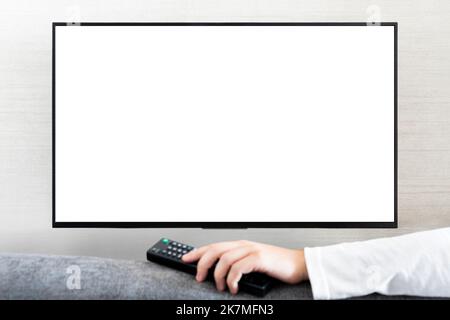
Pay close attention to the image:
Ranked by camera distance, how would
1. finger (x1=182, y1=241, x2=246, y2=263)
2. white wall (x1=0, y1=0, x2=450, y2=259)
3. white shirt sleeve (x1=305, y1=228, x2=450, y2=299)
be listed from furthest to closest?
white wall (x1=0, y1=0, x2=450, y2=259)
finger (x1=182, y1=241, x2=246, y2=263)
white shirt sleeve (x1=305, y1=228, x2=450, y2=299)

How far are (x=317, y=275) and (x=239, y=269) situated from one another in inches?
4.9

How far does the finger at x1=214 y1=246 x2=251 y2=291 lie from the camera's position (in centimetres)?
64

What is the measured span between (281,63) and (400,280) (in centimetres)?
60

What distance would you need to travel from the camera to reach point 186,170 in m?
1.02

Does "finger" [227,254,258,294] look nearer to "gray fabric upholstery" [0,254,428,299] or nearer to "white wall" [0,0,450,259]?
"gray fabric upholstery" [0,254,428,299]

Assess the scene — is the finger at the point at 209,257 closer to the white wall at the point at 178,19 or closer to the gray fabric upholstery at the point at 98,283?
the gray fabric upholstery at the point at 98,283

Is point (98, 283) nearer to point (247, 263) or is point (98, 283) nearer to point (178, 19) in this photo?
point (247, 263)

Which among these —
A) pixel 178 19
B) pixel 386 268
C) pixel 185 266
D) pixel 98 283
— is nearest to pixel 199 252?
pixel 185 266

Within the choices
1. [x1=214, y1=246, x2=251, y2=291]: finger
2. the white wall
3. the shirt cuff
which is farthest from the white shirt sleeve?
the white wall

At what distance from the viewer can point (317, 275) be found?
615mm

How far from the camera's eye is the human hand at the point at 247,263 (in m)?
0.64

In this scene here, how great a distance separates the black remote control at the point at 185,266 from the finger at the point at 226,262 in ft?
0.10

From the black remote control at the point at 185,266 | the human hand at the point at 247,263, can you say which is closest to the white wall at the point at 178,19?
the black remote control at the point at 185,266

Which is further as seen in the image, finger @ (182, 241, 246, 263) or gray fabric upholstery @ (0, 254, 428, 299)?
finger @ (182, 241, 246, 263)
